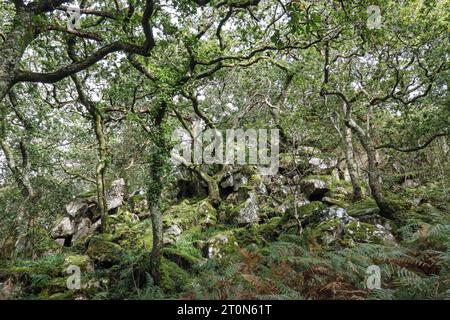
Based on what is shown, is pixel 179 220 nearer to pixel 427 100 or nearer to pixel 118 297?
pixel 118 297

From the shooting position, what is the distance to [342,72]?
1449cm

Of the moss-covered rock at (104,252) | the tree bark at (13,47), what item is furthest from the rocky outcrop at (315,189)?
the tree bark at (13,47)

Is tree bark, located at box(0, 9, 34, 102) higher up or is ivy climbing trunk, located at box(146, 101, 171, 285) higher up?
tree bark, located at box(0, 9, 34, 102)

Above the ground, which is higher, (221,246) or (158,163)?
(158,163)

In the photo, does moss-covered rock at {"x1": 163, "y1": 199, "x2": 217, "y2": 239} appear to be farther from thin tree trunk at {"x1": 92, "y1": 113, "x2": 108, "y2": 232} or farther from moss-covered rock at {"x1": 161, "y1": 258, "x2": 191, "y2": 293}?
moss-covered rock at {"x1": 161, "y1": 258, "x2": 191, "y2": 293}

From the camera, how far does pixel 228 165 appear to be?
65.7 ft

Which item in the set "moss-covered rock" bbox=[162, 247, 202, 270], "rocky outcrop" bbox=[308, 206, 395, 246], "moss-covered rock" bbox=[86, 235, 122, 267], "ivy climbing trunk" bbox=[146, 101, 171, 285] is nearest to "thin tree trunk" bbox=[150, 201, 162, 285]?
"ivy climbing trunk" bbox=[146, 101, 171, 285]

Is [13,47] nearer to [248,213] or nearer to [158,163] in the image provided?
[158,163]

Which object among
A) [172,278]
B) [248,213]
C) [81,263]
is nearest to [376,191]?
[248,213]

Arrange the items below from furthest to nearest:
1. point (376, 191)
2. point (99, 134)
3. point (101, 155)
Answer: point (101, 155) → point (99, 134) → point (376, 191)

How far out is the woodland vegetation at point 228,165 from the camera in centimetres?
687

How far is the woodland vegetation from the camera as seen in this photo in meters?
6.87

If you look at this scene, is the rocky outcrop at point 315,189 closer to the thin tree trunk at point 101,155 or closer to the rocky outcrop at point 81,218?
the thin tree trunk at point 101,155

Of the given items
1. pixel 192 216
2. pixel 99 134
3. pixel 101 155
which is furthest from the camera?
pixel 192 216
